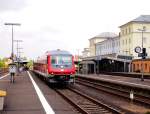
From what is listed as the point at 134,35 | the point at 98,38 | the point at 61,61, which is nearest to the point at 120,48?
the point at 134,35

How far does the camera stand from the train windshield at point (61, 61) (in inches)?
1262

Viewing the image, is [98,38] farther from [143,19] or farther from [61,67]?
[61,67]

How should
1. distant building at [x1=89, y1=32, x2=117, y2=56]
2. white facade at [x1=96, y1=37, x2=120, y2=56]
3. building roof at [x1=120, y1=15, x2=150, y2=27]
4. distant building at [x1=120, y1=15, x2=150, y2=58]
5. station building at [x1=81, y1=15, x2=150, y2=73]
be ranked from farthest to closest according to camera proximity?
distant building at [x1=89, y1=32, x2=117, y2=56] → white facade at [x1=96, y1=37, x2=120, y2=56] → building roof at [x1=120, y1=15, x2=150, y2=27] → distant building at [x1=120, y1=15, x2=150, y2=58] → station building at [x1=81, y1=15, x2=150, y2=73]

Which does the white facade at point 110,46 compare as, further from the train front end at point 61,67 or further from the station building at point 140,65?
the train front end at point 61,67

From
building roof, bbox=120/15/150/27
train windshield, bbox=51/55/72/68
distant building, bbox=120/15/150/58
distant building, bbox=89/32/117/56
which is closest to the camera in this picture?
train windshield, bbox=51/55/72/68

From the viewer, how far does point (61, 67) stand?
31969 millimetres

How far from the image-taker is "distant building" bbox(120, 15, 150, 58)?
395ft

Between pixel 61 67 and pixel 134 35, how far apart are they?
91.9 m

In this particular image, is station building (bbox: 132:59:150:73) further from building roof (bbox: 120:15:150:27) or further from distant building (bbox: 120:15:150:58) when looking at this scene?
building roof (bbox: 120:15:150:27)

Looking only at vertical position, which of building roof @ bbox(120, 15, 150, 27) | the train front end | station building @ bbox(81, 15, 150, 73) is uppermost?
building roof @ bbox(120, 15, 150, 27)

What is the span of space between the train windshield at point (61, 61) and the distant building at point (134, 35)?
84414 mm

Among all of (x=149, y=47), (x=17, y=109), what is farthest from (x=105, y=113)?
(x=149, y=47)

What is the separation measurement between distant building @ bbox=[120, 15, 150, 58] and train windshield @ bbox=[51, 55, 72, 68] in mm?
84414

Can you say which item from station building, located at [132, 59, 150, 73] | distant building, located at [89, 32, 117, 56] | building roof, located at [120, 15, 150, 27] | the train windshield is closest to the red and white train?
the train windshield
